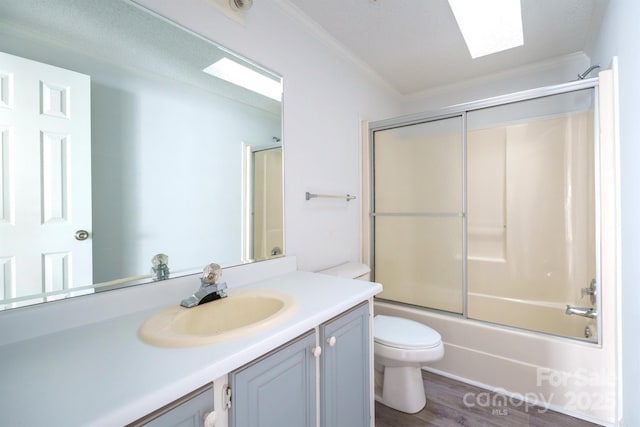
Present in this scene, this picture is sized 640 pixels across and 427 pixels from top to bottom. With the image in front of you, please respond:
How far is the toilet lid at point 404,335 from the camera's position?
4.99ft

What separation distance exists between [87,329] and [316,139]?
147 cm

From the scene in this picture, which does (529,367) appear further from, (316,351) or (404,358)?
(316,351)

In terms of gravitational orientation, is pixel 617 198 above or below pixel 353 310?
above

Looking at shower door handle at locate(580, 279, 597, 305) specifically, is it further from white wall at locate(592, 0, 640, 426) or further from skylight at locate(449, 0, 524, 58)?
skylight at locate(449, 0, 524, 58)

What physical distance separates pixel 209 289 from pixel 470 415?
1.60 metres

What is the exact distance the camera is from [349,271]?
1862 mm

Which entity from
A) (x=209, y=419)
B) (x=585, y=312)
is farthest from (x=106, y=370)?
(x=585, y=312)

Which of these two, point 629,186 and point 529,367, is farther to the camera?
point 529,367

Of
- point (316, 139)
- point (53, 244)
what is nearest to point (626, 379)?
point (316, 139)

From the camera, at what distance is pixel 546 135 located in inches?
80.4

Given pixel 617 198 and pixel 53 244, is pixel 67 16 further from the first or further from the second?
pixel 617 198

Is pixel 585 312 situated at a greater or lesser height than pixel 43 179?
lesser

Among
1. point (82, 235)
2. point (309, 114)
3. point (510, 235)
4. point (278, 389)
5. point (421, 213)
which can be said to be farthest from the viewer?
point (510, 235)

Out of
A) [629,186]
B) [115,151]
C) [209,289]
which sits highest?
[115,151]
